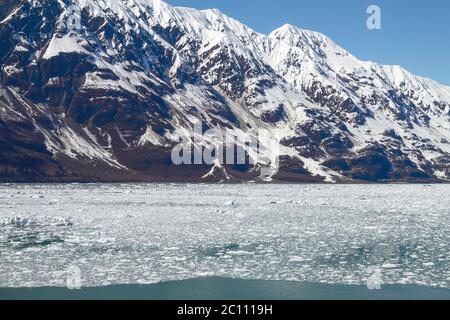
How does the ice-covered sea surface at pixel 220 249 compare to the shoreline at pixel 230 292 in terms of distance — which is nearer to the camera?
the shoreline at pixel 230 292

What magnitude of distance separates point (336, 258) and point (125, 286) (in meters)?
15.5

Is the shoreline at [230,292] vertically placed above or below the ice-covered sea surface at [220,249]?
below

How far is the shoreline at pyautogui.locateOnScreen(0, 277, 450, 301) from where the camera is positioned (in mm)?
27531

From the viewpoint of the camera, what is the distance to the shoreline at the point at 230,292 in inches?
1084

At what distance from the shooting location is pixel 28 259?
3641 cm

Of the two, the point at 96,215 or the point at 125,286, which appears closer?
the point at 125,286

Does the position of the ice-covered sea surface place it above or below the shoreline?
above

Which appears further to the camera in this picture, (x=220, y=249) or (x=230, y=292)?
(x=220, y=249)

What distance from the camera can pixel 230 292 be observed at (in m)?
28.7

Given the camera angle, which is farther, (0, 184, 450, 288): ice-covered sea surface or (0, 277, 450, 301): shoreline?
(0, 184, 450, 288): ice-covered sea surface

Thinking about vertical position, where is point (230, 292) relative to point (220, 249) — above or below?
below
